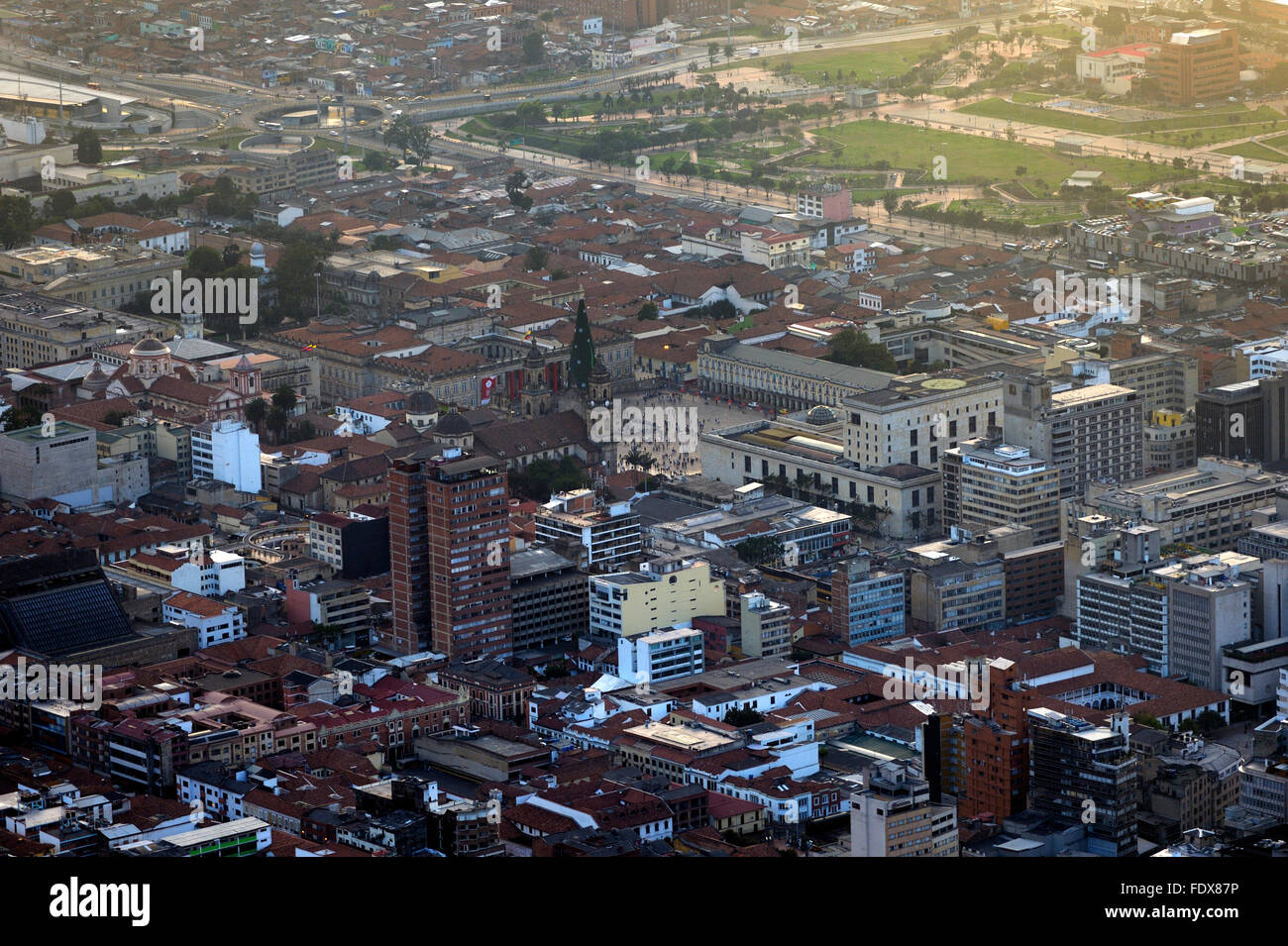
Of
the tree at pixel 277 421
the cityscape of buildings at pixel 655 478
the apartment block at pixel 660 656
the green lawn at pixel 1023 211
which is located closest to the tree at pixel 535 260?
the cityscape of buildings at pixel 655 478

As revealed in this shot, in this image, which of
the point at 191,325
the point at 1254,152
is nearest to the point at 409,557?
the point at 191,325

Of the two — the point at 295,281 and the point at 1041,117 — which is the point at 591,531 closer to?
the point at 295,281

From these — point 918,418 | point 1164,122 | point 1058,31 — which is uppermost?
point 1058,31

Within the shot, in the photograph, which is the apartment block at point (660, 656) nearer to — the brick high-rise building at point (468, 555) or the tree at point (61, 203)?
the brick high-rise building at point (468, 555)
